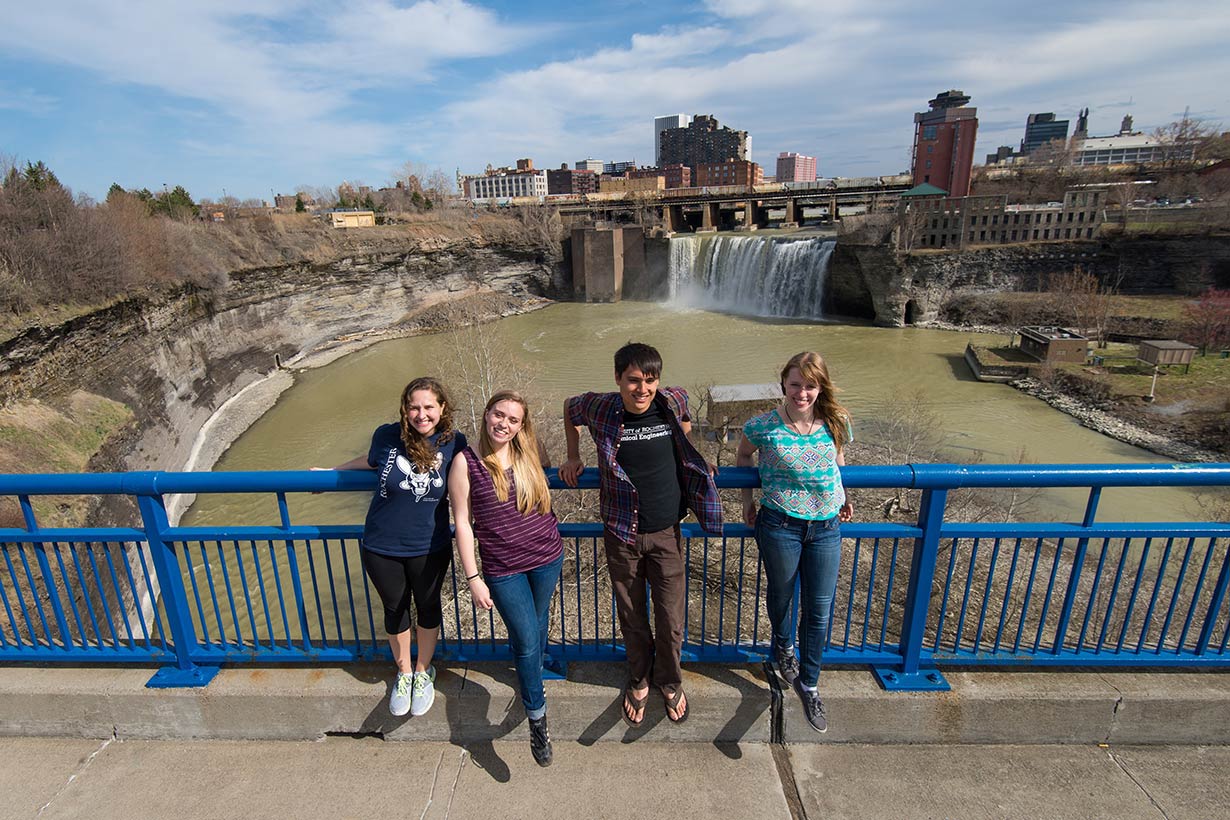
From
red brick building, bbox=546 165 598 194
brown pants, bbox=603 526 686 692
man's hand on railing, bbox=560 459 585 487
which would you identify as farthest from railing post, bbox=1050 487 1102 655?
red brick building, bbox=546 165 598 194

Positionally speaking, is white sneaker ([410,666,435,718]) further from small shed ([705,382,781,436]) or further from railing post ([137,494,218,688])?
small shed ([705,382,781,436])

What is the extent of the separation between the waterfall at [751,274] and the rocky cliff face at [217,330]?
12058 mm

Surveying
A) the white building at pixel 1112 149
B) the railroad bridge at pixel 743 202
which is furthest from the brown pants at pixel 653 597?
the white building at pixel 1112 149

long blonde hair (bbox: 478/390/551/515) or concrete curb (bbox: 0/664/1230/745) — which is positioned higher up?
long blonde hair (bbox: 478/390/551/515)

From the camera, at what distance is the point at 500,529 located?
2.63 metres

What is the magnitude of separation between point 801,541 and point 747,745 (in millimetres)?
977

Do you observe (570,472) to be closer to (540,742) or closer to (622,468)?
(622,468)

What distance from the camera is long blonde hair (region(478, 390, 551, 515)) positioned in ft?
8.69

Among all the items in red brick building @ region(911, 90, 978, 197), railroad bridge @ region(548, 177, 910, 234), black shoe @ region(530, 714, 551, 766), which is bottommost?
black shoe @ region(530, 714, 551, 766)

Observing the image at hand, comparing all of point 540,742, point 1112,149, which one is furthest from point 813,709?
point 1112,149

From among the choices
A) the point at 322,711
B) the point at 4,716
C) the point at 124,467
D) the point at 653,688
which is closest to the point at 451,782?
the point at 322,711

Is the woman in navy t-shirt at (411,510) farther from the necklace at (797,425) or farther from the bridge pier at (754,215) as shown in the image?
the bridge pier at (754,215)

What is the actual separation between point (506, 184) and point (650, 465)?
147 meters

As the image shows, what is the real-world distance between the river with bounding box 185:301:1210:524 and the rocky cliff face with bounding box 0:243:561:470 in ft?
7.37
